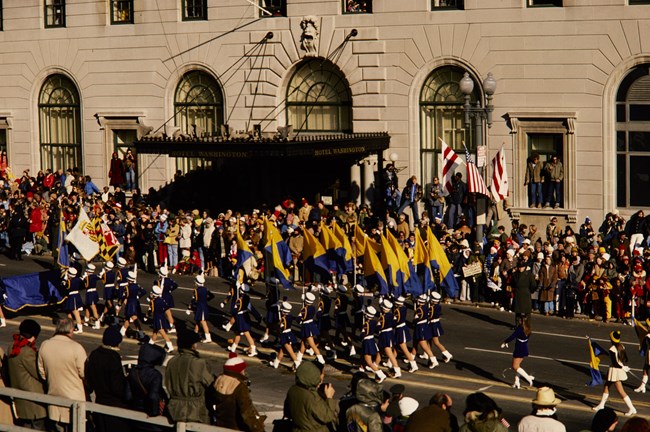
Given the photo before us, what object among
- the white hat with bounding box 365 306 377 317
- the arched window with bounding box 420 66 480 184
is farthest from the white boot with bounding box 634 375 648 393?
the arched window with bounding box 420 66 480 184

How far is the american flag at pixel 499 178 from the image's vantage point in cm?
3847

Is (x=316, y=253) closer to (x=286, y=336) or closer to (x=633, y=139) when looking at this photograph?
(x=286, y=336)

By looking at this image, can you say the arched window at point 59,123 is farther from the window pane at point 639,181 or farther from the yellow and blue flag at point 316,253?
the yellow and blue flag at point 316,253

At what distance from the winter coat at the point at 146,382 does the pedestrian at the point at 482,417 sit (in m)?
3.82

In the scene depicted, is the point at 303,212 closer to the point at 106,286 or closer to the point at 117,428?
the point at 106,286

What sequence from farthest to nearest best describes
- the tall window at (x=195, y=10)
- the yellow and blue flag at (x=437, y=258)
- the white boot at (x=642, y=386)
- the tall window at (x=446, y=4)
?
the tall window at (x=195, y=10), the tall window at (x=446, y=4), the yellow and blue flag at (x=437, y=258), the white boot at (x=642, y=386)

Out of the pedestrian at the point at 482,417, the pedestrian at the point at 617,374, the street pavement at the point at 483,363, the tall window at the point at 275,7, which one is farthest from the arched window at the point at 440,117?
the pedestrian at the point at 482,417

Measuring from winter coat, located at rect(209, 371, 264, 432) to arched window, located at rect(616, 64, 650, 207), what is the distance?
2535 cm

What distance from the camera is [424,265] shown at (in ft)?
100

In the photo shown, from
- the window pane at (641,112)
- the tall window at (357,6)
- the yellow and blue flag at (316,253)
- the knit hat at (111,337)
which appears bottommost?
the knit hat at (111,337)

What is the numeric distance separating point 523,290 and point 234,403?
15065mm

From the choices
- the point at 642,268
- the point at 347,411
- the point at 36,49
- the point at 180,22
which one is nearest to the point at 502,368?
the point at 642,268

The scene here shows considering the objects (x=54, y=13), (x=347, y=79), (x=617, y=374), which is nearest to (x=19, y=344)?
(x=617, y=374)

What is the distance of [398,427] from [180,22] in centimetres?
3299
